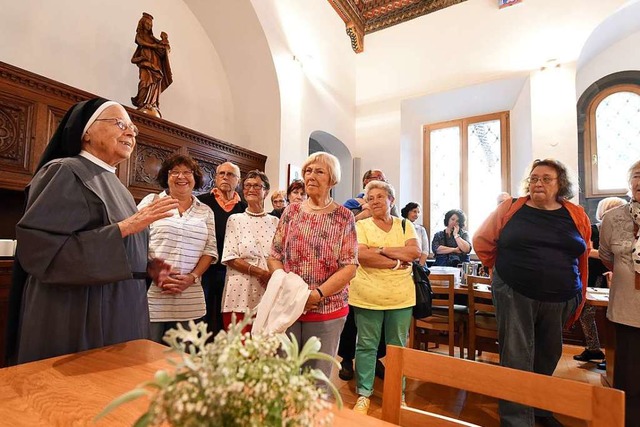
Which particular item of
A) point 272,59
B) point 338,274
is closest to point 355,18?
point 272,59

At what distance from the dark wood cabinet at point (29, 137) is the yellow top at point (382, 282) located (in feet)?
6.81

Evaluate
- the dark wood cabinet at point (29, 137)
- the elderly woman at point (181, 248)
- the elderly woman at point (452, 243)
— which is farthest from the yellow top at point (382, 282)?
the elderly woman at point (452, 243)

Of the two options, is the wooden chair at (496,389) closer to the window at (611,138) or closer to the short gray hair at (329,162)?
the short gray hair at (329,162)

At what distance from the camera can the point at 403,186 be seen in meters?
5.65

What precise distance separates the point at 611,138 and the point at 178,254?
5.63 metres

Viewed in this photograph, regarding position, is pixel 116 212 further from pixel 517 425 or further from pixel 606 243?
pixel 606 243

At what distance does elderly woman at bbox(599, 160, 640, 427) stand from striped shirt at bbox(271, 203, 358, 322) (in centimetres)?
134

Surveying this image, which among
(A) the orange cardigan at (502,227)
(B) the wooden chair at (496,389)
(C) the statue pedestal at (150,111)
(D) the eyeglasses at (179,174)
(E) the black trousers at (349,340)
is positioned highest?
(C) the statue pedestal at (150,111)

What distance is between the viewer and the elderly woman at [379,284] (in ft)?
6.71

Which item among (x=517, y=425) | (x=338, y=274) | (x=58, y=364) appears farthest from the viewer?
(x=517, y=425)

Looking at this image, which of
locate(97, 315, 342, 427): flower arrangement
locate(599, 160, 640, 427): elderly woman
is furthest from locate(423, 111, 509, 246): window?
locate(97, 315, 342, 427): flower arrangement

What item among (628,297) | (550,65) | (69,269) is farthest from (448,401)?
(550,65)

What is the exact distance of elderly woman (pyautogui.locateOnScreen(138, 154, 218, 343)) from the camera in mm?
1724

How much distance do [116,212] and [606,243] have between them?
2.30 meters
